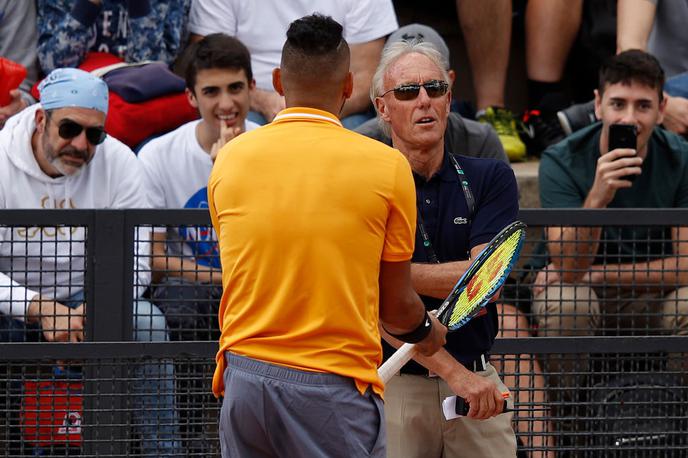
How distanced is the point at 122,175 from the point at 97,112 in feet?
1.04

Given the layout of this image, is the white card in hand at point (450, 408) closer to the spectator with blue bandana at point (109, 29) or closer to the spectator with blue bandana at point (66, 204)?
the spectator with blue bandana at point (66, 204)

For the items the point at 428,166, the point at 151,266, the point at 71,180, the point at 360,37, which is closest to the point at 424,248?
the point at 428,166

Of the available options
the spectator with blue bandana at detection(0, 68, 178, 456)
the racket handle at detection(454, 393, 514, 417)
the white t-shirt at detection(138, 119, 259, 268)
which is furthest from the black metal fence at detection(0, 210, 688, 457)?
the white t-shirt at detection(138, 119, 259, 268)

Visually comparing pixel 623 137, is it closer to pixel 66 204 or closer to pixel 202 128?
pixel 202 128

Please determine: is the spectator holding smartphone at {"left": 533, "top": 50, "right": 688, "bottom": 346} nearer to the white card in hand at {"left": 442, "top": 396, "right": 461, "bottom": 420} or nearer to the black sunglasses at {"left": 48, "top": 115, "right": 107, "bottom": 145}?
the white card in hand at {"left": 442, "top": 396, "right": 461, "bottom": 420}

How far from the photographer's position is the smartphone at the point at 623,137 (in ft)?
18.6

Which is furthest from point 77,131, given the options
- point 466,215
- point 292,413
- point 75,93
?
point 292,413

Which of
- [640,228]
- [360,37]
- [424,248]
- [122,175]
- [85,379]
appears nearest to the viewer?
[424,248]

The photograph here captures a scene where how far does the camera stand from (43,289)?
202 inches

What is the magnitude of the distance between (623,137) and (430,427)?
2.09 m

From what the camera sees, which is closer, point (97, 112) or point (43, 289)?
point (43, 289)

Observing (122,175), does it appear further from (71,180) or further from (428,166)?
(428,166)

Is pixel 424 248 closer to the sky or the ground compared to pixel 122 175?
closer to the ground

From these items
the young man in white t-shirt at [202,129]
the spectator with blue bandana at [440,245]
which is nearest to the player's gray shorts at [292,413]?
the spectator with blue bandana at [440,245]
